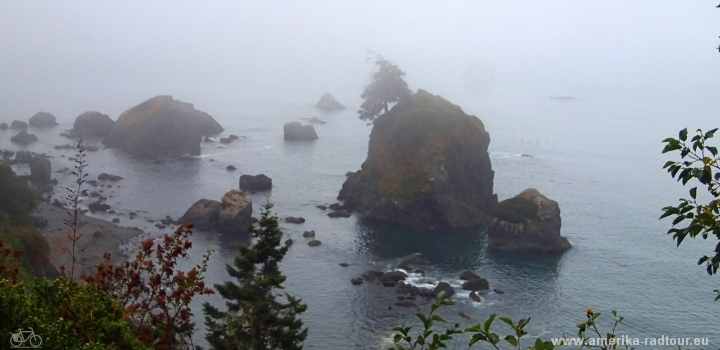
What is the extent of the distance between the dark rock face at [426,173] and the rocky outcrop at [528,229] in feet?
29.7

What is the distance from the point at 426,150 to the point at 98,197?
2002 inches

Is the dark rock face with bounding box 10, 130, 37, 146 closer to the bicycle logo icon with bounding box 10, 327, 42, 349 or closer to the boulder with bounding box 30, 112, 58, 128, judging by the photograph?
the boulder with bounding box 30, 112, 58, 128

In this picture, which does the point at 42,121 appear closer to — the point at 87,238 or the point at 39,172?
the point at 39,172

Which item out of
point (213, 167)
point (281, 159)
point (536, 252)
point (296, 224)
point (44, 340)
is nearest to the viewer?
point (44, 340)

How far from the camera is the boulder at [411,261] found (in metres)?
74.4

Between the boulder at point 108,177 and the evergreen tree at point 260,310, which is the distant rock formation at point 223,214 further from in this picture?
the evergreen tree at point 260,310

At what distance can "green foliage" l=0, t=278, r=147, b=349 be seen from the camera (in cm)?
1220

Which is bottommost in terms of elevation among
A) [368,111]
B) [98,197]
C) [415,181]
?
[98,197]

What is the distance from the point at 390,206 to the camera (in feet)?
308

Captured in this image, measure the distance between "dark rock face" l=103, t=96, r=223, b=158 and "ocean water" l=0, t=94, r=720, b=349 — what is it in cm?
529

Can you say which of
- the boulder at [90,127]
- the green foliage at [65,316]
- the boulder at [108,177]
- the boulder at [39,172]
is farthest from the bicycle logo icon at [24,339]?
the boulder at [90,127]

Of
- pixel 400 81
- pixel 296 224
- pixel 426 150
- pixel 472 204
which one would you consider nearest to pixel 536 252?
pixel 472 204

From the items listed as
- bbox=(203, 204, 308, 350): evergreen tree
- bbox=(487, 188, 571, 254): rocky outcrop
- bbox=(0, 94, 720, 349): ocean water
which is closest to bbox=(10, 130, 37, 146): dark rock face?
bbox=(0, 94, 720, 349): ocean water

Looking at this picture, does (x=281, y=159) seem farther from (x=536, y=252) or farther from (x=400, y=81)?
(x=536, y=252)
